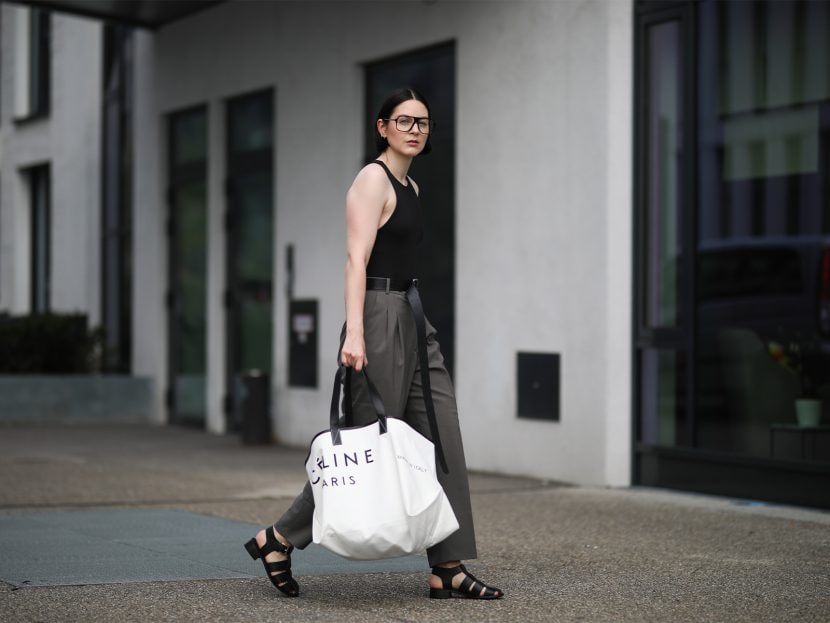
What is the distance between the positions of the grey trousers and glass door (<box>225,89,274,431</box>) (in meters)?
8.18

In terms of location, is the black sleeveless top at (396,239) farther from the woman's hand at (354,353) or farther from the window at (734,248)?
the window at (734,248)

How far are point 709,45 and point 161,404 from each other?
8650mm

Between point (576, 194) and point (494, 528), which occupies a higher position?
point (576, 194)

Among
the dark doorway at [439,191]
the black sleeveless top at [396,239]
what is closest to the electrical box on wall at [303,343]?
the dark doorway at [439,191]

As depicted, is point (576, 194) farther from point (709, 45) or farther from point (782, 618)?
point (782, 618)

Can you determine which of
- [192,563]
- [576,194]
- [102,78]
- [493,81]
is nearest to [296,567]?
[192,563]

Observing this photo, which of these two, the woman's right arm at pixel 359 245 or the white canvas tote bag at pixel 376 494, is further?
the woman's right arm at pixel 359 245

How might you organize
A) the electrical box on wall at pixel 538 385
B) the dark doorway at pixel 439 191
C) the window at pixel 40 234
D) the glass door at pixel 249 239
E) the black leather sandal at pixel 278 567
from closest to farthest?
the black leather sandal at pixel 278 567, the electrical box on wall at pixel 538 385, the dark doorway at pixel 439 191, the glass door at pixel 249 239, the window at pixel 40 234

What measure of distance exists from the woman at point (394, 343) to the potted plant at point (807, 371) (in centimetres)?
358

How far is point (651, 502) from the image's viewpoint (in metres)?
8.56

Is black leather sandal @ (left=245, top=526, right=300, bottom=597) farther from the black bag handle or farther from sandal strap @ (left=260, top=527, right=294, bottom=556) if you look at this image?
the black bag handle

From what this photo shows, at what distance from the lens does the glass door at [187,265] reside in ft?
49.3

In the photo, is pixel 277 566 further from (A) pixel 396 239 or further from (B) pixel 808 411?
(B) pixel 808 411

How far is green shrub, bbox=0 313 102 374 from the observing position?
15633 mm
